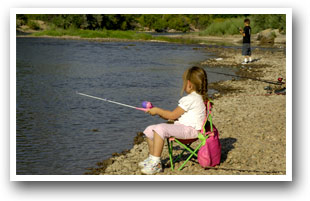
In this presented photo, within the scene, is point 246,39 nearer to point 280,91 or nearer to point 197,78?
point 280,91

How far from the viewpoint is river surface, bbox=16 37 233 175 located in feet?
24.8

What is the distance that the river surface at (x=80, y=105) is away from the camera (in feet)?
24.8

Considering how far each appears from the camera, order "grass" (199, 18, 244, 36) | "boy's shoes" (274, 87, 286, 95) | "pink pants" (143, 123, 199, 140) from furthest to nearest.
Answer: "grass" (199, 18, 244, 36), "boy's shoes" (274, 87, 286, 95), "pink pants" (143, 123, 199, 140)

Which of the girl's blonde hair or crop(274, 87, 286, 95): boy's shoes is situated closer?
the girl's blonde hair

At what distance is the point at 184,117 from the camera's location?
5711mm

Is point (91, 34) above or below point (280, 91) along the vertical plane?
above

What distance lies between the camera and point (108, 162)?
6.95 metres

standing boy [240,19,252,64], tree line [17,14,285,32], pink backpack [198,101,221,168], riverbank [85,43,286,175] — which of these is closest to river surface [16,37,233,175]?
riverbank [85,43,286,175]

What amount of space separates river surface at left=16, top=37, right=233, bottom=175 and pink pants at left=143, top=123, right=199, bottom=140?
1773mm

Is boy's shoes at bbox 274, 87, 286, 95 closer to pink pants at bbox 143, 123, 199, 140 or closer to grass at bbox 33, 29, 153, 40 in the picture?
pink pants at bbox 143, 123, 199, 140

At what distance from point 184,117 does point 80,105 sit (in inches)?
233

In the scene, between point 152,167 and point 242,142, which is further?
point 242,142

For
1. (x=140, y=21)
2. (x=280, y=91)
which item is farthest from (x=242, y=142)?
(x=140, y=21)
